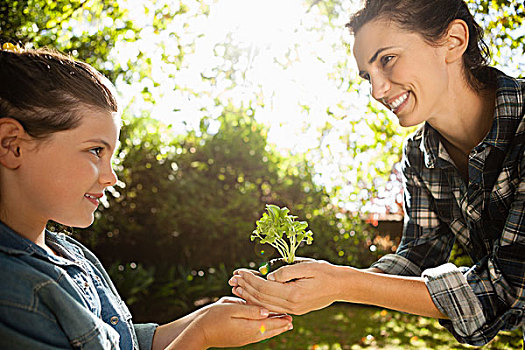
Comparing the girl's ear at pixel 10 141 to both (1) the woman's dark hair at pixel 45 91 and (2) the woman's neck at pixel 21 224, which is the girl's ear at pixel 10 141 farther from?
(2) the woman's neck at pixel 21 224

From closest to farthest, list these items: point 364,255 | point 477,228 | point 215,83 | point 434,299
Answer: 1. point 434,299
2. point 477,228
3. point 215,83
4. point 364,255

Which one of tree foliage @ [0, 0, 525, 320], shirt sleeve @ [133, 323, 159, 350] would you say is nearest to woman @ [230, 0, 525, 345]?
shirt sleeve @ [133, 323, 159, 350]

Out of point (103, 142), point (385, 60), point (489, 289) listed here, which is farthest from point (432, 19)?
point (103, 142)

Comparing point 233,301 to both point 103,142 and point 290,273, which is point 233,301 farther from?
point 103,142

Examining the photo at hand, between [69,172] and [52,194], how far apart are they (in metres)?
0.08

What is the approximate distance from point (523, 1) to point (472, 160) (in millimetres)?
2160

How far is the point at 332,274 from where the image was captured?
1.98m

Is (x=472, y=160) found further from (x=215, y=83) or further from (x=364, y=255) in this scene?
(x=364, y=255)

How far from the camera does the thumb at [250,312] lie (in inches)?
73.3

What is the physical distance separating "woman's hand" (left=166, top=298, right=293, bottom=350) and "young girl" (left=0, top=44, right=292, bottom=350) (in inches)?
1.7

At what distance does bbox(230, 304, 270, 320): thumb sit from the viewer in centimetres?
186

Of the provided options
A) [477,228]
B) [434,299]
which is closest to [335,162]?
[477,228]

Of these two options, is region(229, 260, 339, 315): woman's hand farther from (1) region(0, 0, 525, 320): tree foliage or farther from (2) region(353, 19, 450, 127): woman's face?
(1) region(0, 0, 525, 320): tree foliage

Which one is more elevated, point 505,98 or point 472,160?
point 505,98
